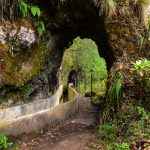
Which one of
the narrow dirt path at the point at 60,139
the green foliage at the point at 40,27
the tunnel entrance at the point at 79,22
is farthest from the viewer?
the tunnel entrance at the point at 79,22

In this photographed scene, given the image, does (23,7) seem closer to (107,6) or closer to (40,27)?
(40,27)

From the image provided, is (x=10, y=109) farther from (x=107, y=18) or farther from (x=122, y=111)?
(x=107, y=18)

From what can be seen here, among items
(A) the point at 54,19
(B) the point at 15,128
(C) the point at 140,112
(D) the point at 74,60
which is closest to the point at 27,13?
(A) the point at 54,19

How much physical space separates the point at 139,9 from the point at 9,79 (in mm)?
4655

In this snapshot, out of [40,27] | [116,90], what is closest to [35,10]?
[40,27]

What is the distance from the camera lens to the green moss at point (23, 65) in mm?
10875

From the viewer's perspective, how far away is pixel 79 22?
43.9 ft

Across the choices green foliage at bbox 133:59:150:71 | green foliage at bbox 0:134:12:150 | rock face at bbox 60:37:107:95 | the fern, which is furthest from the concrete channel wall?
rock face at bbox 60:37:107:95

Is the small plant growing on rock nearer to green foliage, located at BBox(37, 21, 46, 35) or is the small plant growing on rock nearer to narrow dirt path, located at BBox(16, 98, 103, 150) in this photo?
green foliage, located at BBox(37, 21, 46, 35)

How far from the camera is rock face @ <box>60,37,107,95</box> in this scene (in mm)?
26578

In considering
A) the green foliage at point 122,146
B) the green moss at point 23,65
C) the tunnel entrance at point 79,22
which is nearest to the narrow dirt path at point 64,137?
the green foliage at point 122,146

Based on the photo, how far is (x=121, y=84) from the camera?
36.8 feet

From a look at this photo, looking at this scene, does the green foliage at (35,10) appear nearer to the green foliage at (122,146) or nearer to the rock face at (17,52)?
the rock face at (17,52)

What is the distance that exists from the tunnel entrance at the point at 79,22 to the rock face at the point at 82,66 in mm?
11781
